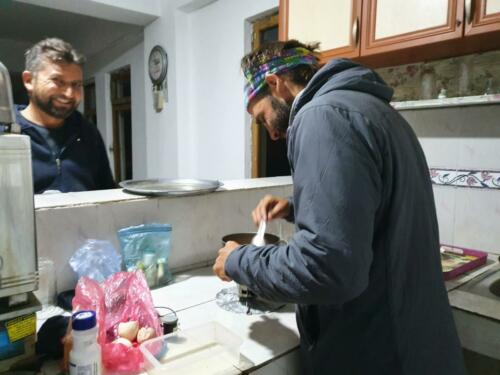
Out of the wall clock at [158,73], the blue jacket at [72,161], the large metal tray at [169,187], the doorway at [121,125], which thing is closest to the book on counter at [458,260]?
the large metal tray at [169,187]

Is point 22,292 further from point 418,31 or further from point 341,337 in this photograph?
point 418,31

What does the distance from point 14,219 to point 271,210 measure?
0.70 meters

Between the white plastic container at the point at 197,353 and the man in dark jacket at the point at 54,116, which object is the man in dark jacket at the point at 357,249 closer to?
the white plastic container at the point at 197,353

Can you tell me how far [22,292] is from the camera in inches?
25.0

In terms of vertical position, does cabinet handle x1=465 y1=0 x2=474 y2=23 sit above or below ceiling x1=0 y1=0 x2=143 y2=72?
below

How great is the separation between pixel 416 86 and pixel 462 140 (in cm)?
32

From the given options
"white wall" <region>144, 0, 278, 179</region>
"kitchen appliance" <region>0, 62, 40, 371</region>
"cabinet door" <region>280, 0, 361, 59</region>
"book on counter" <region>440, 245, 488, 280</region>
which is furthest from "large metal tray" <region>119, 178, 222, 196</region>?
"white wall" <region>144, 0, 278, 179</region>

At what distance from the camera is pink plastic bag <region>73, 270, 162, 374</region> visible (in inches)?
29.0

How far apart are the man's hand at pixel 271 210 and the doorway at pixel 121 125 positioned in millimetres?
3753

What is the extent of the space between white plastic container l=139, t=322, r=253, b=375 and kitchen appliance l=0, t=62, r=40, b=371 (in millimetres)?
251

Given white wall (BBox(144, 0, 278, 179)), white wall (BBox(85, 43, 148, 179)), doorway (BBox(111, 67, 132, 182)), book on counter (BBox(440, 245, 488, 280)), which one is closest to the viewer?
book on counter (BBox(440, 245, 488, 280))

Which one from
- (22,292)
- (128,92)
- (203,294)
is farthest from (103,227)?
(128,92)

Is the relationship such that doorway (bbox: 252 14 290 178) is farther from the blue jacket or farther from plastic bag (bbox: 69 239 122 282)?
plastic bag (bbox: 69 239 122 282)

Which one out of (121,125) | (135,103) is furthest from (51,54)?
(121,125)
